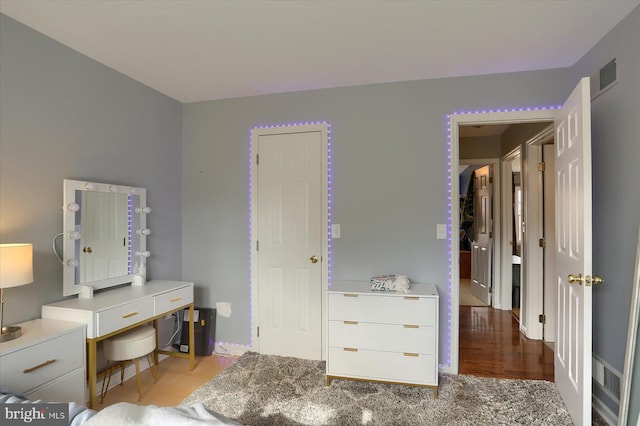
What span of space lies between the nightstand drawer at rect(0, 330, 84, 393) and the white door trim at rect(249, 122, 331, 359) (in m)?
1.44

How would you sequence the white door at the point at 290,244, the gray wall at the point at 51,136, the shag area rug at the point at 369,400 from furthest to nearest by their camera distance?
the white door at the point at 290,244 < the shag area rug at the point at 369,400 < the gray wall at the point at 51,136

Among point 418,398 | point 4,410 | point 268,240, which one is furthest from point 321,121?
point 4,410

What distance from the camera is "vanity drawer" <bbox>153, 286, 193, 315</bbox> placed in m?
2.54

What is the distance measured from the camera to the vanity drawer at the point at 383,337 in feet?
7.93

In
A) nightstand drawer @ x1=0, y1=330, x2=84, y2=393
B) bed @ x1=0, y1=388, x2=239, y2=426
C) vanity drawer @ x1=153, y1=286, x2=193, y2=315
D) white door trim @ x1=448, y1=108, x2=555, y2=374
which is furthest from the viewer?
white door trim @ x1=448, y1=108, x2=555, y2=374

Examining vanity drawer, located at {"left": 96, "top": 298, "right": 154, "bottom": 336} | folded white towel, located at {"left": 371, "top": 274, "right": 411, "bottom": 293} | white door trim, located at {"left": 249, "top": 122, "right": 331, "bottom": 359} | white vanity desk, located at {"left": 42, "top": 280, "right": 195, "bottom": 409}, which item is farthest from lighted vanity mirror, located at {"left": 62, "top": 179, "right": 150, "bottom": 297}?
folded white towel, located at {"left": 371, "top": 274, "right": 411, "bottom": 293}

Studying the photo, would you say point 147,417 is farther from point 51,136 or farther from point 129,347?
point 51,136

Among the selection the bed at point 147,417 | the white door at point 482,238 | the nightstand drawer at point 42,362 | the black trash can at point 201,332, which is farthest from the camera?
the white door at point 482,238

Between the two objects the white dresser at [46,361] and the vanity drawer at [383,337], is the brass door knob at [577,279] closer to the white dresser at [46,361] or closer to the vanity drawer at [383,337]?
the vanity drawer at [383,337]

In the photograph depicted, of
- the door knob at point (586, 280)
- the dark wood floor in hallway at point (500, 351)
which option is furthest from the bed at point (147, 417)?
the dark wood floor in hallway at point (500, 351)

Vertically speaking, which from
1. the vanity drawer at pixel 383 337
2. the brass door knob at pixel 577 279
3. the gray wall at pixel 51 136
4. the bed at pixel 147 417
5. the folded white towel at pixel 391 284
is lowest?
the vanity drawer at pixel 383 337

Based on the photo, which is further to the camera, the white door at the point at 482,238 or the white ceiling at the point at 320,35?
the white door at the point at 482,238

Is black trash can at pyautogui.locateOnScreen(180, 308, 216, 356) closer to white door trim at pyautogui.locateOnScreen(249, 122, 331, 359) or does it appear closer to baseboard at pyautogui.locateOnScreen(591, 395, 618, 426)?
white door trim at pyautogui.locateOnScreen(249, 122, 331, 359)

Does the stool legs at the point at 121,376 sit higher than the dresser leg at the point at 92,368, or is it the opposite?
the dresser leg at the point at 92,368
